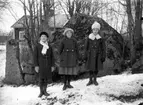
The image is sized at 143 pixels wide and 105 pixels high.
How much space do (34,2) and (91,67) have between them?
7609mm

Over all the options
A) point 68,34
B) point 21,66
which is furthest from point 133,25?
point 21,66

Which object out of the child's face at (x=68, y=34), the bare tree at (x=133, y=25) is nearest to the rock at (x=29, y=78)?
the bare tree at (x=133, y=25)

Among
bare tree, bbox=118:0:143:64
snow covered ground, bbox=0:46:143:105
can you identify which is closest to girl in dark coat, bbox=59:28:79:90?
snow covered ground, bbox=0:46:143:105

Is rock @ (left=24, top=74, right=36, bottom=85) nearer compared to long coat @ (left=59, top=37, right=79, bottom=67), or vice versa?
long coat @ (left=59, top=37, right=79, bottom=67)

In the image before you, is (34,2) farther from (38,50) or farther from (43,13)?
(38,50)

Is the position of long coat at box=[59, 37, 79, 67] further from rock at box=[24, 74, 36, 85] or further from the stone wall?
rock at box=[24, 74, 36, 85]

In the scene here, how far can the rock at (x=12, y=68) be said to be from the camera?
13.3m

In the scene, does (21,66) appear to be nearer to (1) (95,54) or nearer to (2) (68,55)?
(2) (68,55)

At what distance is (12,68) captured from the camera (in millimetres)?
13594

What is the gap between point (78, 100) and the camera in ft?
20.3

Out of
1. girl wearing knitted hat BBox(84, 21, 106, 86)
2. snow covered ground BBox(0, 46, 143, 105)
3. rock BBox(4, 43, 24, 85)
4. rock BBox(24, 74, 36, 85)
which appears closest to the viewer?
snow covered ground BBox(0, 46, 143, 105)

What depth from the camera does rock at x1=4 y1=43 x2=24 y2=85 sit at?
13302 mm

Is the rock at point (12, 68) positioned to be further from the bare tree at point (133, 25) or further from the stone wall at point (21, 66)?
the bare tree at point (133, 25)

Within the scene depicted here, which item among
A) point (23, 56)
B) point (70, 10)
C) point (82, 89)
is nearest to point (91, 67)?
point (82, 89)
